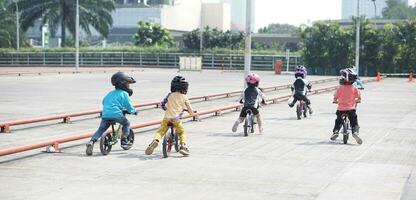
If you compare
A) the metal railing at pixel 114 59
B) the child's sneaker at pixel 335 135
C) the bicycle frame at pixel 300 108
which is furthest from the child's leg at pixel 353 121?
the metal railing at pixel 114 59

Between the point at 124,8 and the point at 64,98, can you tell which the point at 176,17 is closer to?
the point at 124,8

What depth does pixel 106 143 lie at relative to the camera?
14023 mm

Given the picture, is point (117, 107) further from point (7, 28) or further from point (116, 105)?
point (7, 28)

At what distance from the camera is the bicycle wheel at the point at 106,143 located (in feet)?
45.5

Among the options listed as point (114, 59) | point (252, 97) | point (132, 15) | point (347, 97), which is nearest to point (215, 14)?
point (132, 15)

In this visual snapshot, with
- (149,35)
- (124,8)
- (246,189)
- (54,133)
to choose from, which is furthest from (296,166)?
(124,8)

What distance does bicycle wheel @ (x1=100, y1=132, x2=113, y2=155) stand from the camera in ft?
45.5

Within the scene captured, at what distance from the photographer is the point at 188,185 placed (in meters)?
10.9

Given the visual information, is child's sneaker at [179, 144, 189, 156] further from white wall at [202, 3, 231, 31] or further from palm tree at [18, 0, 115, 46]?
white wall at [202, 3, 231, 31]

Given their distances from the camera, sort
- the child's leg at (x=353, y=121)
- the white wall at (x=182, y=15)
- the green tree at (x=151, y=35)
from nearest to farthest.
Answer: the child's leg at (x=353, y=121) < the green tree at (x=151, y=35) < the white wall at (x=182, y=15)

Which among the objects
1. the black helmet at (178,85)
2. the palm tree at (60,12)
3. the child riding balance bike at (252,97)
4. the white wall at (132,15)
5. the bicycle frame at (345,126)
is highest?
the white wall at (132,15)

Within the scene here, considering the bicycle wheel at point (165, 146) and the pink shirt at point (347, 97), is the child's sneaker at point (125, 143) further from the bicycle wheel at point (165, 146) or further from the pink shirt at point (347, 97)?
the pink shirt at point (347, 97)

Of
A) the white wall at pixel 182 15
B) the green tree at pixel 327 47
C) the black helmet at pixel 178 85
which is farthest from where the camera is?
the white wall at pixel 182 15

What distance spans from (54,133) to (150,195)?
839 centimetres
